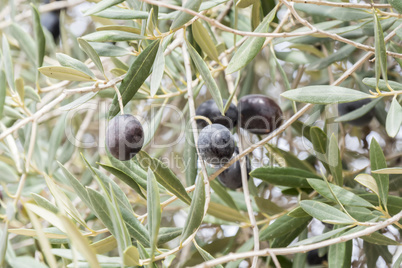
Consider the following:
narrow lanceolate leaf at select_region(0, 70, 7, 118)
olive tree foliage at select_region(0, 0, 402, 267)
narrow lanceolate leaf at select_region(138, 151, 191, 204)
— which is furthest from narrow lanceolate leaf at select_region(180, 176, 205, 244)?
narrow lanceolate leaf at select_region(0, 70, 7, 118)

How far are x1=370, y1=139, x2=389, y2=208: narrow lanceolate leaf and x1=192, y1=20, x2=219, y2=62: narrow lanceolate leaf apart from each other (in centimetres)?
44

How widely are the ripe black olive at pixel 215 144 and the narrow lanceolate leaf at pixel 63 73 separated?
10.5 inches

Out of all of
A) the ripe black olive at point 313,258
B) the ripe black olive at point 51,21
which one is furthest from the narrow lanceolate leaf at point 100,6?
the ripe black olive at point 51,21

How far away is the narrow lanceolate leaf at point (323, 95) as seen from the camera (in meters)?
0.96

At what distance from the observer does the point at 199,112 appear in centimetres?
137

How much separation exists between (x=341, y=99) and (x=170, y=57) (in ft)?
2.44

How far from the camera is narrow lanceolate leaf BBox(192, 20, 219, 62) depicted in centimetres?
114

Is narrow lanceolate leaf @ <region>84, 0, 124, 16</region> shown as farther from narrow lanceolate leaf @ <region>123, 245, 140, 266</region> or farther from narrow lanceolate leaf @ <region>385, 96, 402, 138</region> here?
narrow lanceolate leaf @ <region>385, 96, 402, 138</region>

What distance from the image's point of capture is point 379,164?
1.00 meters

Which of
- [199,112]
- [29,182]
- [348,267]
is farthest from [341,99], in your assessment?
[29,182]

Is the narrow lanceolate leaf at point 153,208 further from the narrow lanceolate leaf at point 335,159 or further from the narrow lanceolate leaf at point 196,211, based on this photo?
the narrow lanceolate leaf at point 335,159

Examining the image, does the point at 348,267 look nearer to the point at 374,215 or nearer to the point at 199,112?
the point at 374,215

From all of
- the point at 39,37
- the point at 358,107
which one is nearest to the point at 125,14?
the point at 39,37

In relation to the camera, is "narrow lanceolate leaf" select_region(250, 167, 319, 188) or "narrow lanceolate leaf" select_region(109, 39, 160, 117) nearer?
"narrow lanceolate leaf" select_region(109, 39, 160, 117)
